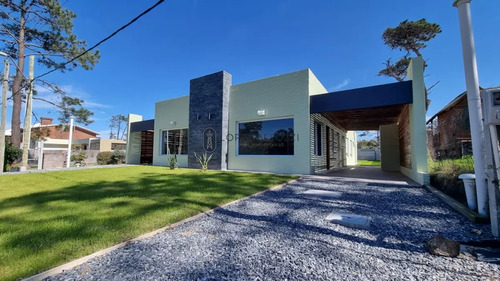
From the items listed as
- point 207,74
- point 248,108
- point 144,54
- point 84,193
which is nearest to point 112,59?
point 144,54

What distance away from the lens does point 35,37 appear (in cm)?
1208

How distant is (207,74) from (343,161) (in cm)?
1064

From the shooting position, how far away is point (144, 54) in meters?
12.5

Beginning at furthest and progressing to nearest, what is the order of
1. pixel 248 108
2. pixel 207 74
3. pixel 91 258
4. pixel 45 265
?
pixel 207 74
pixel 248 108
pixel 91 258
pixel 45 265

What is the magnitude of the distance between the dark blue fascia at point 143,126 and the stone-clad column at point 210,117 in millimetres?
4174

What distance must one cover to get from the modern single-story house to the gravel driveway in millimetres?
4301

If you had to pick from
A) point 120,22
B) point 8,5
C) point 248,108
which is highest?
point 8,5

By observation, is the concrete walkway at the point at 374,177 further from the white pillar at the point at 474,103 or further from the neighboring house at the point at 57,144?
the neighboring house at the point at 57,144

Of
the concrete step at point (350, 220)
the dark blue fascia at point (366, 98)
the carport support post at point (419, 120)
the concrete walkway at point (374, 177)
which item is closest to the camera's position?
the concrete step at point (350, 220)

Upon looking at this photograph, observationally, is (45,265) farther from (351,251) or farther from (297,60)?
(297,60)

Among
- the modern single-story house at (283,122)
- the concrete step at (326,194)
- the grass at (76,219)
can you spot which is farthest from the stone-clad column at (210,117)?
the concrete step at (326,194)

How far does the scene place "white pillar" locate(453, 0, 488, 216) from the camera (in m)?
2.82

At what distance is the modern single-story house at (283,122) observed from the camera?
7000 mm

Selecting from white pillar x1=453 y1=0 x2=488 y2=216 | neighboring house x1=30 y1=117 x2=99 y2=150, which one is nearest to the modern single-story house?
white pillar x1=453 y1=0 x2=488 y2=216
